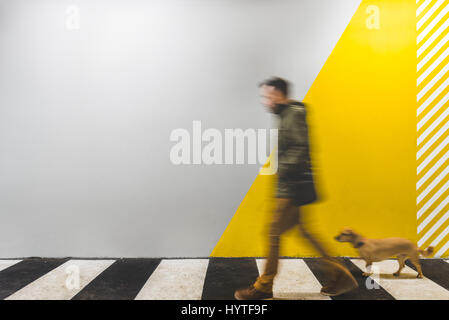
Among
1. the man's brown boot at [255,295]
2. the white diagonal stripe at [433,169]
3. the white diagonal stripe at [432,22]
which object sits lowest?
the man's brown boot at [255,295]

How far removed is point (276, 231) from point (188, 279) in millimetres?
979

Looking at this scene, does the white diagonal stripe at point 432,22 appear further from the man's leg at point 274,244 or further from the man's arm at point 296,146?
the man's leg at point 274,244

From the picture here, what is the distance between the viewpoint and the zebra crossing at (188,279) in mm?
2508

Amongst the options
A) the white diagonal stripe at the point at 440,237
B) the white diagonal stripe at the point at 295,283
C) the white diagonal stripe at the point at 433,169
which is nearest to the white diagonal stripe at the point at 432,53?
the white diagonal stripe at the point at 433,169

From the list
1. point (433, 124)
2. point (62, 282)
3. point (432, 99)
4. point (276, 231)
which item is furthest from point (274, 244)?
point (432, 99)

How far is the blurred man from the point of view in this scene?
230cm

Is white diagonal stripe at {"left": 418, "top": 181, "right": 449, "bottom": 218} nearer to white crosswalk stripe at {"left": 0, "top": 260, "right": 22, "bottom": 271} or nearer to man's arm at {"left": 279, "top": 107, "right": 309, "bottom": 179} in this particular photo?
man's arm at {"left": 279, "top": 107, "right": 309, "bottom": 179}

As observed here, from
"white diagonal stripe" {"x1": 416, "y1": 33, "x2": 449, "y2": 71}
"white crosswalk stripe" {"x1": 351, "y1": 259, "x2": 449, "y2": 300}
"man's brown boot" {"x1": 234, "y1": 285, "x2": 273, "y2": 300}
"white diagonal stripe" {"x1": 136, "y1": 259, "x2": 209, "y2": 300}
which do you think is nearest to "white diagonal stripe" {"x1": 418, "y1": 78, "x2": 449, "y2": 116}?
"white diagonal stripe" {"x1": 416, "y1": 33, "x2": 449, "y2": 71}

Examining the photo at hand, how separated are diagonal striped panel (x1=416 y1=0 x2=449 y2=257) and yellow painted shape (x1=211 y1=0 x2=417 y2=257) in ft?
0.25

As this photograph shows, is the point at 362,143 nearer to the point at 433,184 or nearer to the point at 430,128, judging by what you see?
the point at 430,128

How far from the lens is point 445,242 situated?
3379mm

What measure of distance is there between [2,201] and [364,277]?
3585 mm

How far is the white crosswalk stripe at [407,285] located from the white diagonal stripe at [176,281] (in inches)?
58.4
